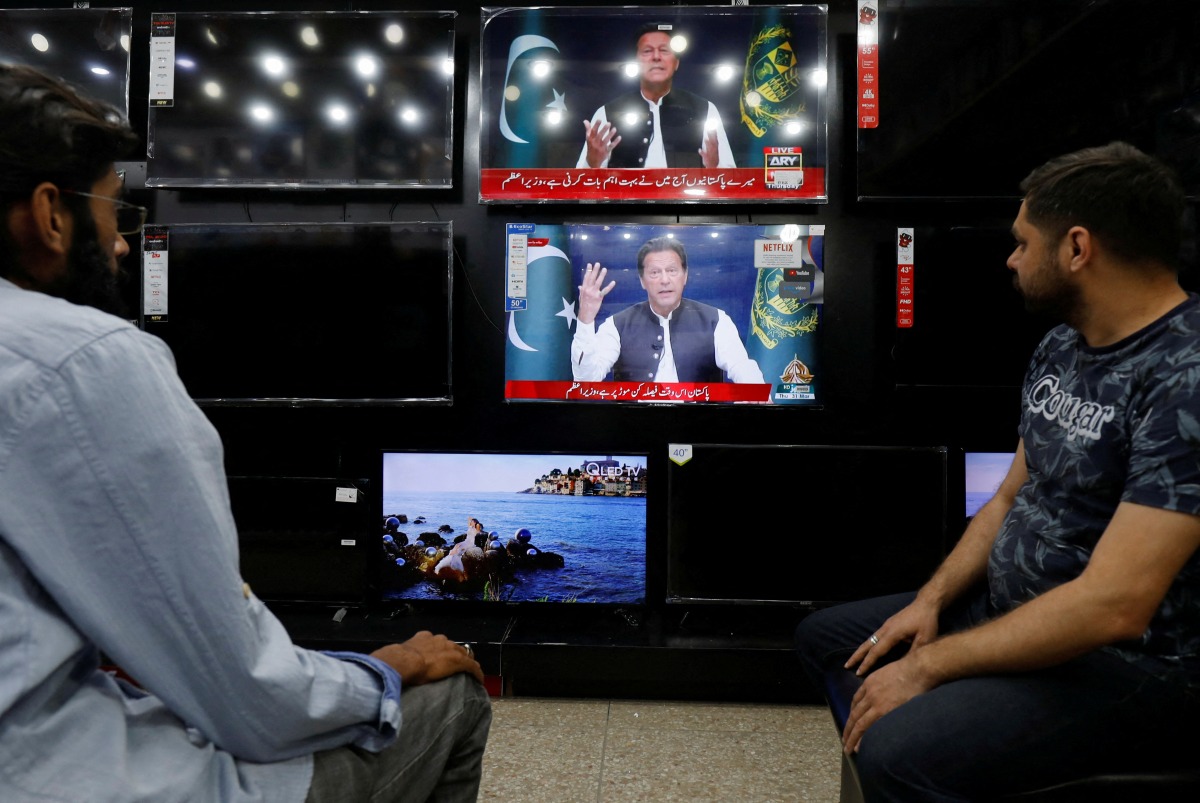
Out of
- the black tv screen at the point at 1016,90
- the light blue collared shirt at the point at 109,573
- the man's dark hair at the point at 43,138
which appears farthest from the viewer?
the black tv screen at the point at 1016,90

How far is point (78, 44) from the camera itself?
267 cm

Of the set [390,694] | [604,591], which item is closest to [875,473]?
[604,591]

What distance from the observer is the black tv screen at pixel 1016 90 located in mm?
2281

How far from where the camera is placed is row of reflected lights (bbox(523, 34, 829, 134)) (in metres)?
2.50

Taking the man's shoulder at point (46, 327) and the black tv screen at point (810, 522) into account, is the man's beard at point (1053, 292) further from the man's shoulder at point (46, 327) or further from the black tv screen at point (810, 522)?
the man's shoulder at point (46, 327)

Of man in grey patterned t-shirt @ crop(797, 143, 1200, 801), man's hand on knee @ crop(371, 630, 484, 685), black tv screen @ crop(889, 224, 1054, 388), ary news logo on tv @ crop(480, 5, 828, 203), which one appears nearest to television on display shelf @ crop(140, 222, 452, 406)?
ary news logo on tv @ crop(480, 5, 828, 203)

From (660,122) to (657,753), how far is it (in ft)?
6.78

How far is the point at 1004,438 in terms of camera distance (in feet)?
8.74

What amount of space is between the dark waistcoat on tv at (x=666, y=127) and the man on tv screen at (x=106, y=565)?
1.90 meters

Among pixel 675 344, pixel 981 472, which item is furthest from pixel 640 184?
pixel 981 472

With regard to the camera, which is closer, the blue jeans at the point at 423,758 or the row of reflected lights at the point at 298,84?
the blue jeans at the point at 423,758

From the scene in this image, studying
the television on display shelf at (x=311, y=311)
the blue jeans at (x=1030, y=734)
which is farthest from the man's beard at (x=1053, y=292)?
the television on display shelf at (x=311, y=311)

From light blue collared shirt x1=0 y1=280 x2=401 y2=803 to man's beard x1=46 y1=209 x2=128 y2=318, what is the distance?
0.11 metres

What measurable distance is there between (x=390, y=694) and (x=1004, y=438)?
98.6 inches
